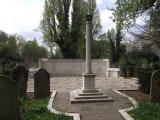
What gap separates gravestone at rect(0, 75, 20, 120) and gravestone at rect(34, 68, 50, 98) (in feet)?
26.2

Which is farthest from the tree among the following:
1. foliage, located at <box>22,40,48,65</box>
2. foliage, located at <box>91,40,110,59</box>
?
foliage, located at <box>22,40,48,65</box>

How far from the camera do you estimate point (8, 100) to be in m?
9.93

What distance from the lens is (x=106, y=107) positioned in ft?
47.6

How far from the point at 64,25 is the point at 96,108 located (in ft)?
108

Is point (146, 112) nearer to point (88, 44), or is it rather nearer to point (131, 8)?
point (88, 44)

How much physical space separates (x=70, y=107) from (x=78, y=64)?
2780cm

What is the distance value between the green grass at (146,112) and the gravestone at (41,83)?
5812mm

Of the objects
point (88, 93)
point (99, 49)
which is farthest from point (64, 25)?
point (88, 93)

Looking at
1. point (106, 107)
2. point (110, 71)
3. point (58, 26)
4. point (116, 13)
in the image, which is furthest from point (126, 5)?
point (58, 26)

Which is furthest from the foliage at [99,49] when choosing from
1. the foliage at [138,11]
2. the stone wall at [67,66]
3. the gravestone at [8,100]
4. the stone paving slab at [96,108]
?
the gravestone at [8,100]

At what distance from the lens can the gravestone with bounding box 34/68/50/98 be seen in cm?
1805

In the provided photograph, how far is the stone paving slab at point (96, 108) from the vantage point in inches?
495

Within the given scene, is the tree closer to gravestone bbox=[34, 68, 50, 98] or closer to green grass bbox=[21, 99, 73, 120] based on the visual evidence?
gravestone bbox=[34, 68, 50, 98]

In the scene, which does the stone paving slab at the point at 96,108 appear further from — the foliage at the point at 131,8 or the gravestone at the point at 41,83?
the foliage at the point at 131,8
